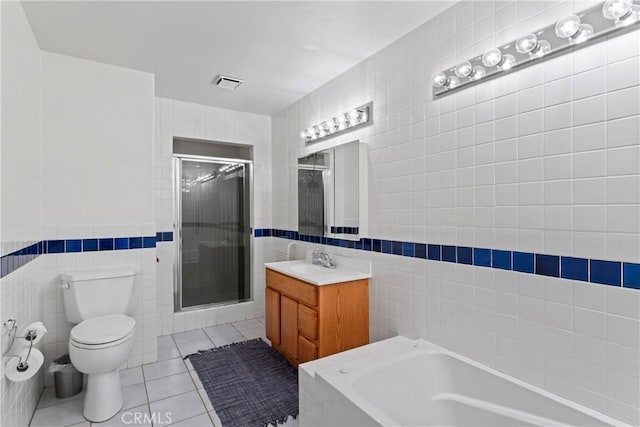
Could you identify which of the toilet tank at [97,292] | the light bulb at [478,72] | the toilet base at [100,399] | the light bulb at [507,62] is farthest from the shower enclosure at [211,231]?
the light bulb at [507,62]

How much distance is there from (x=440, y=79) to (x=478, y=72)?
0.74 ft

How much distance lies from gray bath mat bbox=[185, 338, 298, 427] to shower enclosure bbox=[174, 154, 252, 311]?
0.86 metres

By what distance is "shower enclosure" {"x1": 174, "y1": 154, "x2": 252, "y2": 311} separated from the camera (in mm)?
3633

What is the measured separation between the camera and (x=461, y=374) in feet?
5.97

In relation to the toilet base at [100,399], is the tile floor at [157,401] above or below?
below

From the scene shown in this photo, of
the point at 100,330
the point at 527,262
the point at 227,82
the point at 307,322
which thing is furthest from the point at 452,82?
the point at 100,330

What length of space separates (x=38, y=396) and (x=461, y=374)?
8.84ft

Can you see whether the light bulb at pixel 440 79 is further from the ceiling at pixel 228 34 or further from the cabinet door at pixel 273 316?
the cabinet door at pixel 273 316

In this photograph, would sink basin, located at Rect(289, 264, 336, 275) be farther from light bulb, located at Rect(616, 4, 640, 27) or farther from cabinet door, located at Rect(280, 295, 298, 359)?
light bulb, located at Rect(616, 4, 640, 27)

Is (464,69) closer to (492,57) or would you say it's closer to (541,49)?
(492,57)

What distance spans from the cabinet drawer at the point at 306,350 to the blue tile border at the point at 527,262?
2.65ft

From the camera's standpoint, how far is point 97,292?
98.0 inches

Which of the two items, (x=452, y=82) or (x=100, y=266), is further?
(x=100, y=266)

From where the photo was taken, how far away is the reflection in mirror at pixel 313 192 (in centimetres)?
299
